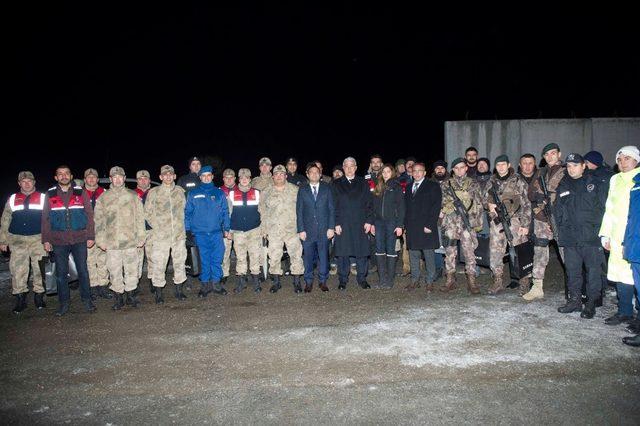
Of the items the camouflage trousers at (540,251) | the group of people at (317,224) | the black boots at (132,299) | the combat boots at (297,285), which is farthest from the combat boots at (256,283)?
the camouflage trousers at (540,251)

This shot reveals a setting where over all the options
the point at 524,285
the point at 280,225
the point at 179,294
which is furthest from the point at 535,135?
the point at 179,294

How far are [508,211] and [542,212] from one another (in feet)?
1.67

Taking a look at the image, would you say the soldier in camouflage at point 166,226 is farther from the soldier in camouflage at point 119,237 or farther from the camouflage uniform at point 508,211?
the camouflage uniform at point 508,211

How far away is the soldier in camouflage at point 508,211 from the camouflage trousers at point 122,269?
19.0 ft

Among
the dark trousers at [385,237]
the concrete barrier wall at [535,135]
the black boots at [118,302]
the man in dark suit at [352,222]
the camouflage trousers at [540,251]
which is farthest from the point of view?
the concrete barrier wall at [535,135]

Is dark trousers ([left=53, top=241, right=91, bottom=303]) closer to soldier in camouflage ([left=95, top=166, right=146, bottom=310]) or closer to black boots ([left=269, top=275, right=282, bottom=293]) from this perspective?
soldier in camouflage ([left=95, top=166, right=146, bottom=310])

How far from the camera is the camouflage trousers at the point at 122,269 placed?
6.65 meters

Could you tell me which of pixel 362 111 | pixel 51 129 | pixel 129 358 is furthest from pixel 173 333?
pixel 362 111

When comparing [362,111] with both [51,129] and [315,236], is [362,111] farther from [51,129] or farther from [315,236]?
[315,236]

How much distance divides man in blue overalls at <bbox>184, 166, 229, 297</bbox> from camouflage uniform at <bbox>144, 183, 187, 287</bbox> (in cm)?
23

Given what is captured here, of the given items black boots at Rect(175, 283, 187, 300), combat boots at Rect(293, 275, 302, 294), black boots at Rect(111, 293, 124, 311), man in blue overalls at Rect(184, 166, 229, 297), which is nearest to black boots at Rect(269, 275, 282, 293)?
combat boots at Rect(293, 275, 302, 294)

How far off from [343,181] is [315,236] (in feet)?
3.77

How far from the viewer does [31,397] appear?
12.7 ft

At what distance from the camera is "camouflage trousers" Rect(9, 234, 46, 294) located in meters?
6.76
